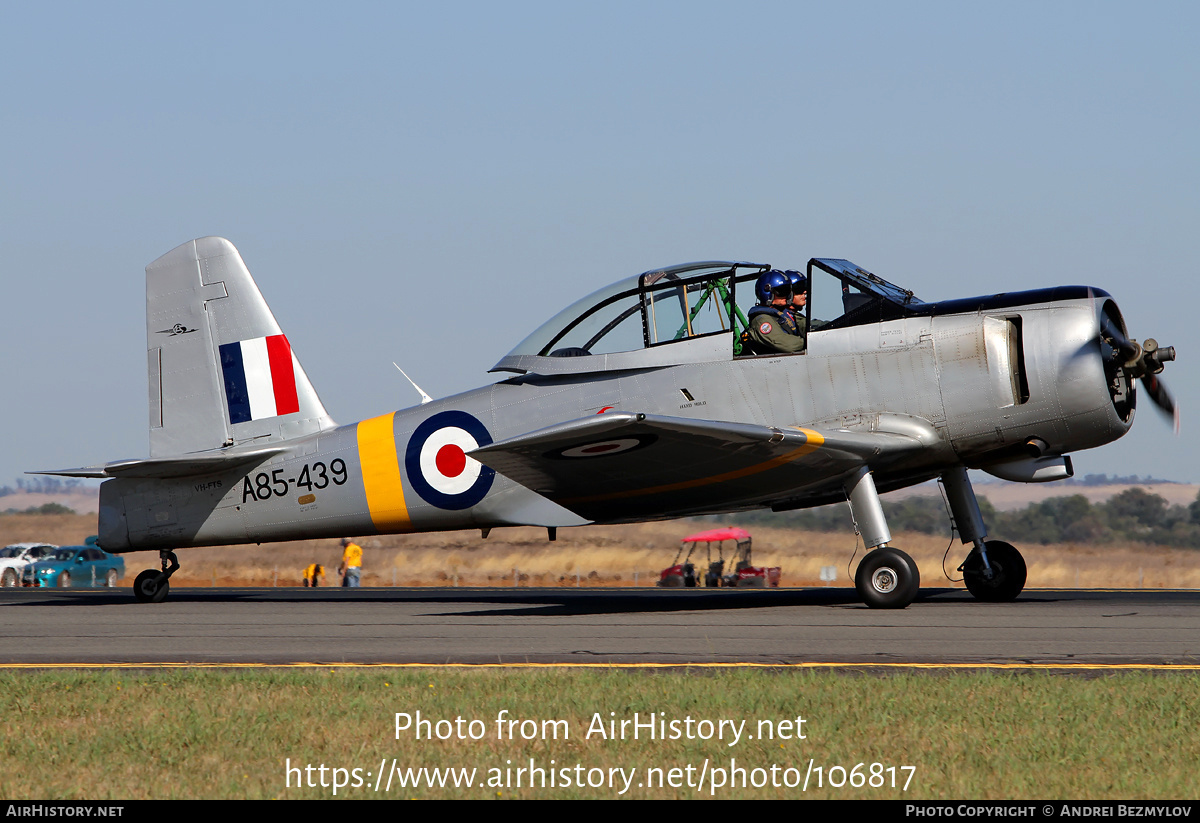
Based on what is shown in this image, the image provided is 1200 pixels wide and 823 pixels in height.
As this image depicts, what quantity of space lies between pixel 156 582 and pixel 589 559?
60.7ft

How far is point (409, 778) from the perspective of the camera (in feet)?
15.1

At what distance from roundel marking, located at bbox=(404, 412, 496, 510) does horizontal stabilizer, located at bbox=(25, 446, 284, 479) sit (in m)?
1.85

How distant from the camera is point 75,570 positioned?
28.2m

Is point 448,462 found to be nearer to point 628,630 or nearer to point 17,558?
point 628,630

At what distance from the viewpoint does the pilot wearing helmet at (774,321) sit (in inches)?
453

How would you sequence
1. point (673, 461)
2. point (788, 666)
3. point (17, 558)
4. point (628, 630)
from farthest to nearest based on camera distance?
1. point (17, 558)
2. point (673, 461)
3. point (628, 630)
4. point (788, 666)

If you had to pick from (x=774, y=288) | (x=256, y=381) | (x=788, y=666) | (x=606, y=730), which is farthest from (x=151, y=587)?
(x=606, y=730)

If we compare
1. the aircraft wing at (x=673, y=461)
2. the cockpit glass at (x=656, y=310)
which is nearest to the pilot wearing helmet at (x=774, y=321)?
the cockpit glass at (x=656, y=310)

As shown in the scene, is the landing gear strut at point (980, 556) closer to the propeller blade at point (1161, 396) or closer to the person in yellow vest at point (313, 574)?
the propeller blade at point (1161, 396)

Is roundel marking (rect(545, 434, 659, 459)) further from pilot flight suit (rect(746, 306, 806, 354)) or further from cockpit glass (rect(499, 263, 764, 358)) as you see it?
pilot flight suit (rect(746, 306, 806, 354))

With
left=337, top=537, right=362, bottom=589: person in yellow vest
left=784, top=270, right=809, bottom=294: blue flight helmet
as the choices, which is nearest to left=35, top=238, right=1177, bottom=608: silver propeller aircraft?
left=784, top=270, right=809, bottom=294: blue flight helmet

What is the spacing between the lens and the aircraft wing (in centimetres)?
1024

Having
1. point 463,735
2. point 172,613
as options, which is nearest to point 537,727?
point 463,735
